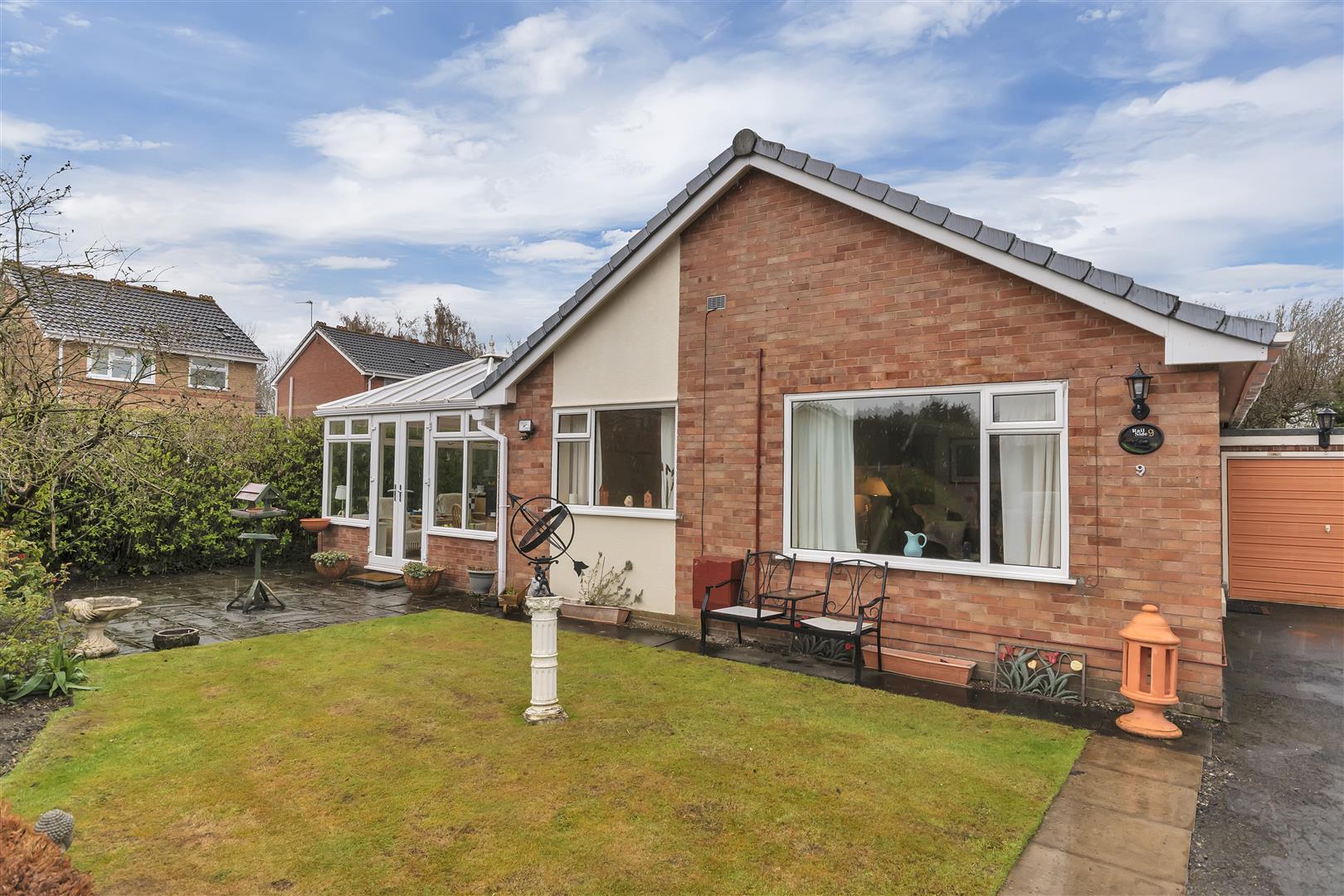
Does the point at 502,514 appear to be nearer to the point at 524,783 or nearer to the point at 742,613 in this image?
the point at 742,613

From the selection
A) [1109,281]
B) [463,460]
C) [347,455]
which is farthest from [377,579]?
[1109,281]

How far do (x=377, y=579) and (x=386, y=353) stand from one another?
22451mm

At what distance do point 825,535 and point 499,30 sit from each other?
8483 mm

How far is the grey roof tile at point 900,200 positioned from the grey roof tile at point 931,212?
0.15 feet

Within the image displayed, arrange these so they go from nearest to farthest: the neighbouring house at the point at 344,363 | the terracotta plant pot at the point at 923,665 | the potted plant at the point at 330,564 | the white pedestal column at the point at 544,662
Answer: the white pedestal column at the point at 544,662 → the terracotta plant pot at the point at 923,665 → the potted plant at the point at 330,564 → the neighbouring house at the point at 344,363

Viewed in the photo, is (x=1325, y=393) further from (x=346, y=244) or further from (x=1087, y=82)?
(x=346, y=244)

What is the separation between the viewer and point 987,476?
6.86 meters

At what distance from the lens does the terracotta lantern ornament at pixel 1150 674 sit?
549 centimetres

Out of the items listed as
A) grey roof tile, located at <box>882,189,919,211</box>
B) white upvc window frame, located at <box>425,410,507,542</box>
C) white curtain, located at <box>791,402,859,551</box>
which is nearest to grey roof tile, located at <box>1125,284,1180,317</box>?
grey roof tile, located at <box>882,189,919,211</box>

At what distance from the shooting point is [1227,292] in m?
23.6

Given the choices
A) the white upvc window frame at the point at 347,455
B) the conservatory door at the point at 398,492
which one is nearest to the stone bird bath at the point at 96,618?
the conservatory door at the point at 398,492

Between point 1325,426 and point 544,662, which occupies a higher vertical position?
point 1325,426

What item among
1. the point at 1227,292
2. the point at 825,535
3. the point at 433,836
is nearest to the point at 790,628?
the point at 825,535

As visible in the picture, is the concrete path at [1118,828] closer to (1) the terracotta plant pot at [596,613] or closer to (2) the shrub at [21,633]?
(1) the terracotta plant pot at [596,613]
